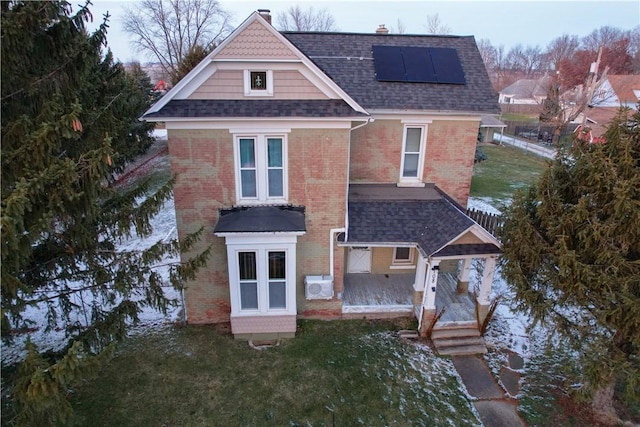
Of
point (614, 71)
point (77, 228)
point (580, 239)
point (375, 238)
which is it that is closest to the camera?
point (77, 228)

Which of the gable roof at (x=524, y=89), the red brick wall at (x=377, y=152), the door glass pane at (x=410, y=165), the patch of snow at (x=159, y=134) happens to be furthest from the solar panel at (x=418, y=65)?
the gable roof at (x=524, y=89)

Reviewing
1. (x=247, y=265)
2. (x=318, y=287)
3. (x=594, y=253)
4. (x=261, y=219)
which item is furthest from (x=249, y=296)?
(x=594, y=253)

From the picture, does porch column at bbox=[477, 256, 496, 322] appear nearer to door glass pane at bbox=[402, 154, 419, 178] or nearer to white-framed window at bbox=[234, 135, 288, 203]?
door glass pane at bbox=[402, 154, 419, 178]

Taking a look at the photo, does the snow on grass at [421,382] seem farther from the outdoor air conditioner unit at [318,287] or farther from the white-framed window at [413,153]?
the white-framed window at [413,153]

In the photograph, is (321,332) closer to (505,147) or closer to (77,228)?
(77,228)

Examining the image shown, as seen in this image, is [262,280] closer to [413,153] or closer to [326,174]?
[326,174]

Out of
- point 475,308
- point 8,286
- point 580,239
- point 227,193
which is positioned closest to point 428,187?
point 475,308

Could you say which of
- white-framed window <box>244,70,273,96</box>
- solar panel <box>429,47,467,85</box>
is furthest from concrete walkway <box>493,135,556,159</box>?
white-framed window <box>244,70,273,96</box>
